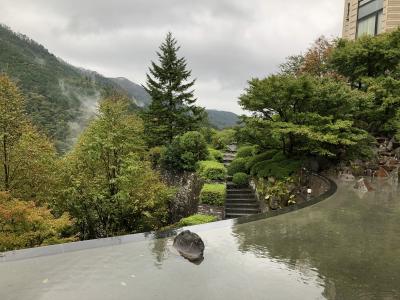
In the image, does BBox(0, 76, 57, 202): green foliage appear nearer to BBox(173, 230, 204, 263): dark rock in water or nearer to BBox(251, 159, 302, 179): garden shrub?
BBox(251, 159, 302, 179): garden shrub

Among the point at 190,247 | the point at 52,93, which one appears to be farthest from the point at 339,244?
the point at 52,93

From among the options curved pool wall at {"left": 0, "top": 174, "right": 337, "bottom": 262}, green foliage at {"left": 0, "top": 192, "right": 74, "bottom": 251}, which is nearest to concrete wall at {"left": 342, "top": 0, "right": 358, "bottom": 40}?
curved pool wall at {"left": 0, "top": 174, "right": 337, "bottom": 262}

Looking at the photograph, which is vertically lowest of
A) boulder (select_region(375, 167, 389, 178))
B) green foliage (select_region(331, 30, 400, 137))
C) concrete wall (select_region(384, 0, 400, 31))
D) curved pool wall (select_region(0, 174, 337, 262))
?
curved pool wall (select_region(0, 174, 337, 262))

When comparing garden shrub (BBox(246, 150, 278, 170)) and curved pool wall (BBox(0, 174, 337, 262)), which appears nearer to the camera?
curved pool wall (BBox(0, 174, 337, 262))

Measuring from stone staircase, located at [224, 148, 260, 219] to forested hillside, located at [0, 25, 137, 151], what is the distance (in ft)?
113

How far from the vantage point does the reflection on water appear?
4.64 metres

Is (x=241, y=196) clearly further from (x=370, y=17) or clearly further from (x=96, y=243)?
(x=370, y=17)

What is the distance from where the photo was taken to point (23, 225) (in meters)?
9.67

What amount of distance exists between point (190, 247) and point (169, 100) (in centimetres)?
2220

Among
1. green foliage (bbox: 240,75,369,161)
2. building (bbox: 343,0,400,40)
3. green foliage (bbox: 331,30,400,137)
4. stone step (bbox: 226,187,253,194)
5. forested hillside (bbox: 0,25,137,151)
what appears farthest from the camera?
forested hillside (bbox: 0,25,137,151)

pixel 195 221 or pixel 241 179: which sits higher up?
pixel 241 179

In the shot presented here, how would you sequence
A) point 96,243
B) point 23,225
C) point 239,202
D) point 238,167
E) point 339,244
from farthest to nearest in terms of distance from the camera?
point 238,167 < point 239,202 < point 23,225 < point 339,244 < point 96,243

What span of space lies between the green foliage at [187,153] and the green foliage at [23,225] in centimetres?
1126

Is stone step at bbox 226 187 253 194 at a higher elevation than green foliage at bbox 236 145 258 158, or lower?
lower
